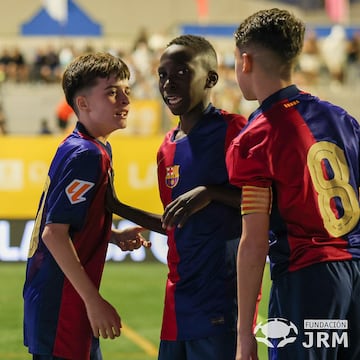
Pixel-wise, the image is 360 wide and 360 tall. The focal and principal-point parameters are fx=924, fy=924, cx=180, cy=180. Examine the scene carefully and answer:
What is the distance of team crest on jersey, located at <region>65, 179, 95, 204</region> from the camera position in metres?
3.93

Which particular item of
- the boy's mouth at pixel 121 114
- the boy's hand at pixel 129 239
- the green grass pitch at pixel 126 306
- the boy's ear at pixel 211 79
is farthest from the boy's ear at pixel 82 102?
the green grass pitch at pixel 126 306

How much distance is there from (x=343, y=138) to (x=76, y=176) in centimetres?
117

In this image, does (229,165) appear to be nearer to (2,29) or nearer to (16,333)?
(16,333)

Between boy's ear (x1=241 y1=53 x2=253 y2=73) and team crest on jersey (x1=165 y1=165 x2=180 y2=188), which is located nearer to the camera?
boy's ear (x1=241 y1=53 x2=253 y2=73)

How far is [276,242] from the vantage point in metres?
3.52

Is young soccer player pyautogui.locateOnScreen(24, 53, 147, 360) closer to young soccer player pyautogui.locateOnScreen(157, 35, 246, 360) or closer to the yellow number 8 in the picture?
young soccer player pyautogui.locateOnScreen(157, 35, 246, 360)

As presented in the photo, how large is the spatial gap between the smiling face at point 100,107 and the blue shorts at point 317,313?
1230 mm

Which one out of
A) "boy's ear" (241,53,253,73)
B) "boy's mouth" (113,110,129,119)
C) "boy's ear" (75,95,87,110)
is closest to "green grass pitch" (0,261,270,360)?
"boy's mouth" (113,110,129,119)

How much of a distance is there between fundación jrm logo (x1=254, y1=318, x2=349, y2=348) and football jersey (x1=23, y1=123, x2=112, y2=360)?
963mm

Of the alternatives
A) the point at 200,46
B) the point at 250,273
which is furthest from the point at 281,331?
the point at 200,46

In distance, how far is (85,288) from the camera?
3.81 m

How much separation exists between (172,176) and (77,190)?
1.53 ft

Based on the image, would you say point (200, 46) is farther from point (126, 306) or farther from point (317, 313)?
point (126, 306)

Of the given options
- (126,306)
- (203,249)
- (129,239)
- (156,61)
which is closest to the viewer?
(203,249)
